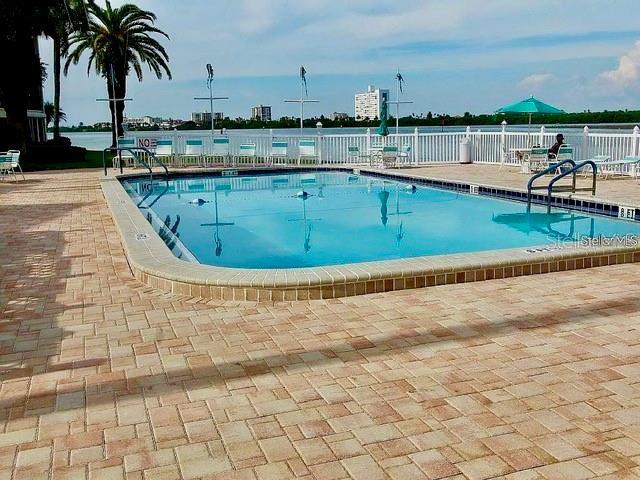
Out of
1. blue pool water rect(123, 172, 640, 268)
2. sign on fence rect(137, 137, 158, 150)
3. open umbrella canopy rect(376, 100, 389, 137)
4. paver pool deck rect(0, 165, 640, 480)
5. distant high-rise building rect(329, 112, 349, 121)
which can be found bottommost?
paver pool deck rect(0, 165, 640, 480)

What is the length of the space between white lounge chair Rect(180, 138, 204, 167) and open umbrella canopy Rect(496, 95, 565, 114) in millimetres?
8872

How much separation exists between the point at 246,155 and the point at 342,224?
9.61m

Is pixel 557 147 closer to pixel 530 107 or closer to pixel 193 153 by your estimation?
pixel 530 107

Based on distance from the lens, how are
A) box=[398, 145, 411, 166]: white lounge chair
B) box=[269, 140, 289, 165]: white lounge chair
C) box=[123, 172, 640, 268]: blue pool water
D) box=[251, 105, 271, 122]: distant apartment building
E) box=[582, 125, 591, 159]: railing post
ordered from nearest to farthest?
box=[123, 172, 640, 268]: blue pool water < box=[582, 125, 591, 159]: railing post < box=[398, 145, 411, 166]: white lounge chair < box=[269, 140, 289, 165]: white lounge chair < box=[251, 105, 271, 122]: distant apartment building

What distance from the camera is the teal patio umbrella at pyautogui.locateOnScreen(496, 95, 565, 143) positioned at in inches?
607

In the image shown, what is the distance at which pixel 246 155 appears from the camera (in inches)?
737

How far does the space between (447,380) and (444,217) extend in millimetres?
7089

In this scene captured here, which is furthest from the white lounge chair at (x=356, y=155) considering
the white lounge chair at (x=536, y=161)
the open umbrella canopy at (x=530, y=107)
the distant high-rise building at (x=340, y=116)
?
the distant high-rise building at (x=340, y=116)

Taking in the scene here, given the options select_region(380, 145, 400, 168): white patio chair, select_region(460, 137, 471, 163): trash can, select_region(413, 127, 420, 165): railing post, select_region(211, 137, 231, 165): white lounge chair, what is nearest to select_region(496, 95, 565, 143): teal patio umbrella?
select_region(460, 137, 471, 163): trash can

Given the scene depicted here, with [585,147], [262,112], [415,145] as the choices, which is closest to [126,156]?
[415,145]

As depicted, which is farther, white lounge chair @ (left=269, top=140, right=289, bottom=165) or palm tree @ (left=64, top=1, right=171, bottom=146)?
palm tree @ (left=64, top=1, right=171, bottom=146)

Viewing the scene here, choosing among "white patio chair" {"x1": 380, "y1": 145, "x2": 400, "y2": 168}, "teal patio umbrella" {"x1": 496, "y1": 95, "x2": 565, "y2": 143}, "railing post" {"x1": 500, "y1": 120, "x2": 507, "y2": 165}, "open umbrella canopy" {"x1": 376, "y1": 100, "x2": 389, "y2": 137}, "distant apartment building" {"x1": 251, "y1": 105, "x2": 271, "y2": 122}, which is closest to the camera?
"teal patio umbrella" {"x1": 496, "y1": 95, "x2": 565, "y2": 143}

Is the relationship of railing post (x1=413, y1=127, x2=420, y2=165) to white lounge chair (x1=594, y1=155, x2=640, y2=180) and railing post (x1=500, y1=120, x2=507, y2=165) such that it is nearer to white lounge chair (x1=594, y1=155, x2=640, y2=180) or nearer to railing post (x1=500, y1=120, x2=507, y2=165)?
railing post (x1=500, y1=120, x2=507, y2=165)

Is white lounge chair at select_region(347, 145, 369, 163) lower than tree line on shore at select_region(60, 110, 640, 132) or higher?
lower
